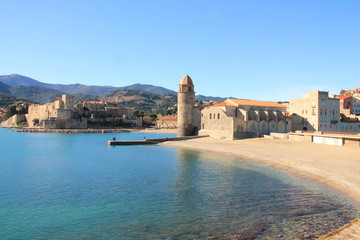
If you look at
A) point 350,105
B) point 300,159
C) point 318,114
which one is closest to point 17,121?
point 318,114

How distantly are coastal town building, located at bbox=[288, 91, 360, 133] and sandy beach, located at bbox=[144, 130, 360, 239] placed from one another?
378 inches

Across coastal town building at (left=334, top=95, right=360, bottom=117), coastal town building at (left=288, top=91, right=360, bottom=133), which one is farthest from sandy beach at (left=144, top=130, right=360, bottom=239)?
coastal town building at (left=334, top=95, right=360, bottom=117)

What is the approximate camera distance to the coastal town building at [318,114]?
42.4m

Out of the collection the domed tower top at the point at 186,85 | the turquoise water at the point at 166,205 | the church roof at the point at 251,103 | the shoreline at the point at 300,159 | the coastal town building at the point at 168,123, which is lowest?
the turquoise water at the point at 166,205

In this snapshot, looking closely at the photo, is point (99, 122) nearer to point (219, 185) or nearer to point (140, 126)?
point (140, 126)

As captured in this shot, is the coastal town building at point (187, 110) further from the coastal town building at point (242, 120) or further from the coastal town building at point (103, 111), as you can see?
the coastal town building at point (103, 111)

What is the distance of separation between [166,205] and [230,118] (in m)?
28.1

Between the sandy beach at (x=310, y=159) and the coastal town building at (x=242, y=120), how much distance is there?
238cm

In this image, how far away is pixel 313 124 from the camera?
42.9 meters

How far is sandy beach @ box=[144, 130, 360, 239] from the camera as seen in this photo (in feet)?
50.3

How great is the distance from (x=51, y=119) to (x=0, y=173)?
62.6 metres

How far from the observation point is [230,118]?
39.8 metres

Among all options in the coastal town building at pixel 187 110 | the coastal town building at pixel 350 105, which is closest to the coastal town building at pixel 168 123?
the coastal town building at pixel 187 110

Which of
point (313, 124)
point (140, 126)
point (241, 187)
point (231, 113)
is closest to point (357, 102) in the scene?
point (313, 124)
